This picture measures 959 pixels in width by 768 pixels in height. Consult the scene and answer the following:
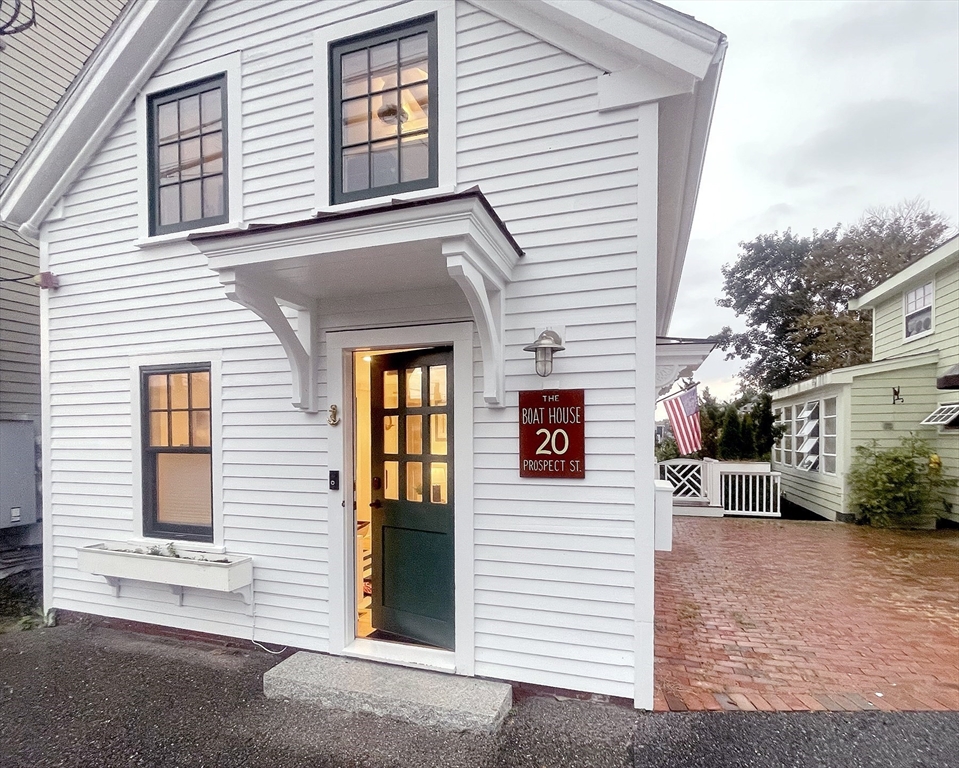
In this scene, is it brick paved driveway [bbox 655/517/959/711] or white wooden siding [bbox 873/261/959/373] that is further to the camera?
white wooden siding [bbox 873/261/959/373]

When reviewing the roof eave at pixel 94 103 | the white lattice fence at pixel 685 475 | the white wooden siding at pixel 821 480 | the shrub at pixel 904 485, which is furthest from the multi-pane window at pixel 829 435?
the roof eave at pixel 94 103

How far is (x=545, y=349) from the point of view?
294 cm

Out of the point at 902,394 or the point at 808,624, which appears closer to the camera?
the point at 808,624

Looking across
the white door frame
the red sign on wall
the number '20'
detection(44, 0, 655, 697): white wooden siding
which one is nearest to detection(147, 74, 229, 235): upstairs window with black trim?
detection(44, 0, 655, 697): white wooden siding

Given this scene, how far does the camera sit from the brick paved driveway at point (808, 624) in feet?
10.1

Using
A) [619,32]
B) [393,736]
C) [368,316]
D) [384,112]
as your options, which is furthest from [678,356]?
[393,736]

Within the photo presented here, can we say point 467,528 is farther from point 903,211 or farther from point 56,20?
point 903,211

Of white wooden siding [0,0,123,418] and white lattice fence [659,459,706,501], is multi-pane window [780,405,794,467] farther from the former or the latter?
white wooden siding [0,0,123,418]

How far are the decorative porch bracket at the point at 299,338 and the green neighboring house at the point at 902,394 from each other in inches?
344

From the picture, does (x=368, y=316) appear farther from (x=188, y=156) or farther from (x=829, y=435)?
(x=829, y=435)

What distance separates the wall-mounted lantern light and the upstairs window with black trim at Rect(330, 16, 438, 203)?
4.49ft

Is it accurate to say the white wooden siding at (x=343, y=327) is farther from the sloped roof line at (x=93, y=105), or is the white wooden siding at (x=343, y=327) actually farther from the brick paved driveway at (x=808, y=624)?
the brick paved driveway at (x=808, y=624)

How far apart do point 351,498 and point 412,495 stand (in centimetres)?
44

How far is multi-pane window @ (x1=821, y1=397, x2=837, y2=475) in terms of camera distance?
30.3 ft
